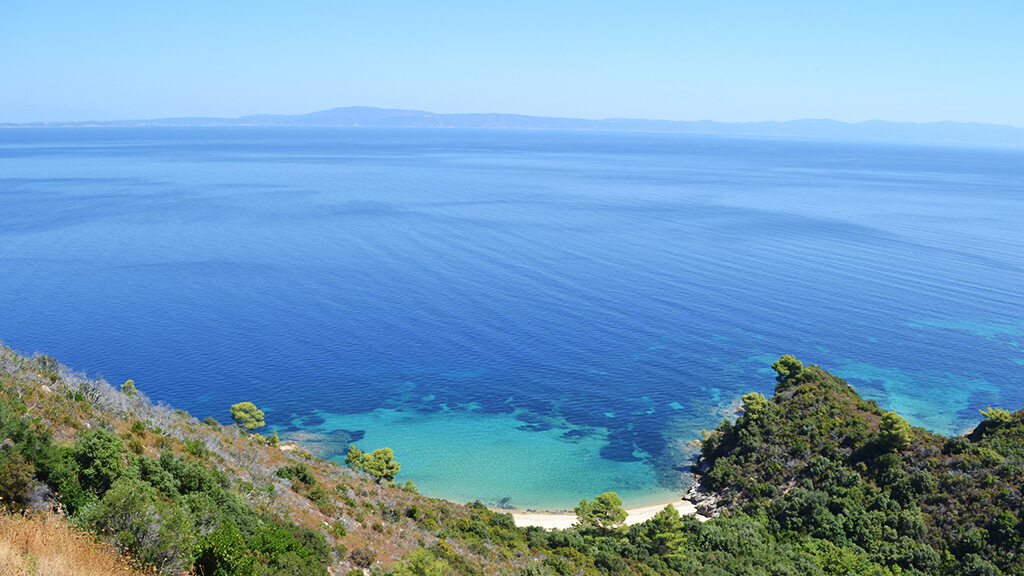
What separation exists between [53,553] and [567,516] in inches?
1510

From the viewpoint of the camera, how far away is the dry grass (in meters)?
11.8

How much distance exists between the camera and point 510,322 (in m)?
81.5

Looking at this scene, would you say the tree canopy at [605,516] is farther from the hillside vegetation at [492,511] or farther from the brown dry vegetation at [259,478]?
the brown dry vegetation at [259,478]

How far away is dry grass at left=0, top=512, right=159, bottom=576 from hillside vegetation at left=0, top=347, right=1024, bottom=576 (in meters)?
0.17

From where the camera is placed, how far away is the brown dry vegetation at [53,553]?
1179 centimetres

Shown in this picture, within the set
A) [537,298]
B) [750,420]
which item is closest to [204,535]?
[750,420]

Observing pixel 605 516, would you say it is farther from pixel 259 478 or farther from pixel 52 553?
pixel 52 553

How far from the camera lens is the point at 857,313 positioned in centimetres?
Result: 8762

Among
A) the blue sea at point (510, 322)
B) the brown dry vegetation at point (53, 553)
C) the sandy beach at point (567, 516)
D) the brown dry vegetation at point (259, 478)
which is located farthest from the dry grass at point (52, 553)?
the blue sea at point (510, 322)

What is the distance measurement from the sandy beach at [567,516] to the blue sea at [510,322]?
1.88m

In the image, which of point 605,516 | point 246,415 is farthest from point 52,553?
point 246,415

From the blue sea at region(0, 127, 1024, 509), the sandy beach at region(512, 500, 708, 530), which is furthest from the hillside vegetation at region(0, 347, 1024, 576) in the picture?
the blue sea at region(0, 127, 1024, 509)

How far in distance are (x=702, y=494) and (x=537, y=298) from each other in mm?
44535

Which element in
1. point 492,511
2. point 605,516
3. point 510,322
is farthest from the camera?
point 510,322
